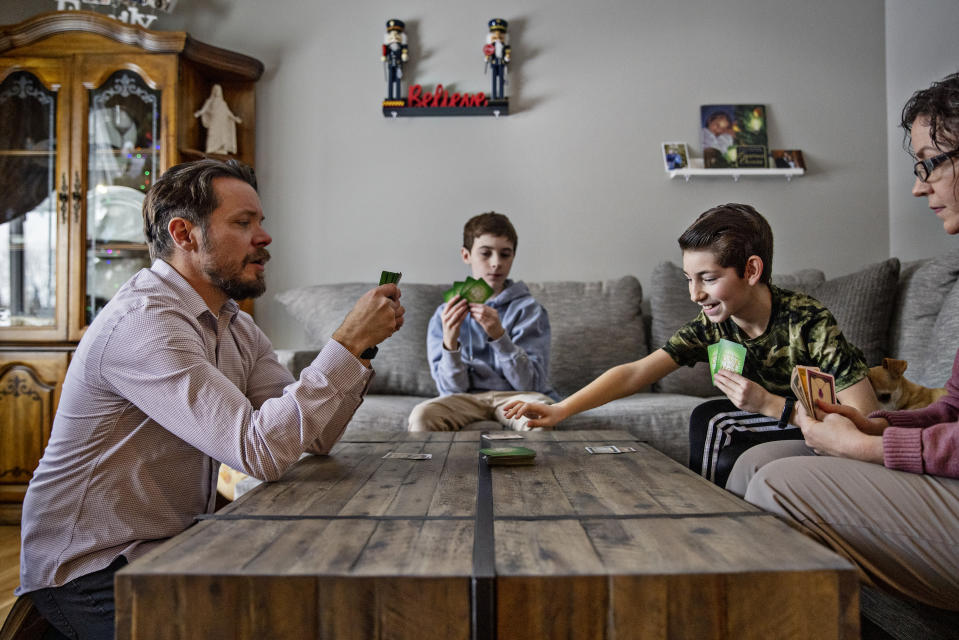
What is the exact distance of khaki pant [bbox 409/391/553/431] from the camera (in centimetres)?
219

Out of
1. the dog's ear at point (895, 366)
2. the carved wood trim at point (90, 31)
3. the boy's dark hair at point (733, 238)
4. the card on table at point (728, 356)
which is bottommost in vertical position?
the dog's ear at point (895, 366)

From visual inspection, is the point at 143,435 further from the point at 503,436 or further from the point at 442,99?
the point at 442,99

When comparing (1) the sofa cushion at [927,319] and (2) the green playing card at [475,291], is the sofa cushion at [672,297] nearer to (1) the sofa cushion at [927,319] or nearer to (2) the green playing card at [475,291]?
(1) the sofa cushion at [927,319]

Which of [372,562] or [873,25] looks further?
[873,25]

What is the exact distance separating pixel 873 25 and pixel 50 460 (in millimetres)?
3898

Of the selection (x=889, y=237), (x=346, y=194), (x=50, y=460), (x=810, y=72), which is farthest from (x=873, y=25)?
(x=50, y=460)

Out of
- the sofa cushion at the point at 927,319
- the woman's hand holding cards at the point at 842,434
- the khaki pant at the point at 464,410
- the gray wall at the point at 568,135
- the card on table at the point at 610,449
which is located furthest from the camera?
the gray wall at the point at 568,135

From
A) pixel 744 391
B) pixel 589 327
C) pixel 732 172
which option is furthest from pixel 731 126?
pixel 744 391

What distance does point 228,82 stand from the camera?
11.2 feet

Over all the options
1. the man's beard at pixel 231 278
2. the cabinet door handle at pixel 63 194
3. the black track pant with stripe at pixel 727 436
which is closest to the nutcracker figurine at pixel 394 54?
the cabinet door handle at pixel 63 194

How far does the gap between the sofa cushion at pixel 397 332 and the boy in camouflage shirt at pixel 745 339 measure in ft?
3.94

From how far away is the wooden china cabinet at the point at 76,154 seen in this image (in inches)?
115

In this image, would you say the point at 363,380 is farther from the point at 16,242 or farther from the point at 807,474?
the point at 16,242

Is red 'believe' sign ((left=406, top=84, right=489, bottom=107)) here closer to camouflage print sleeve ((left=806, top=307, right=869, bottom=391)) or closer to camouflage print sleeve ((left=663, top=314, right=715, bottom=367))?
camouflage print sleeve ((left=663, top=314, right=715, bottom=367))
